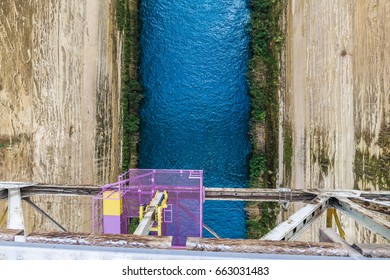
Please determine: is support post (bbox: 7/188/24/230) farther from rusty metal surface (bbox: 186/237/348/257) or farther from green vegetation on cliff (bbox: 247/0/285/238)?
green vegetation on cliff (bbox: 247/0/285/238)

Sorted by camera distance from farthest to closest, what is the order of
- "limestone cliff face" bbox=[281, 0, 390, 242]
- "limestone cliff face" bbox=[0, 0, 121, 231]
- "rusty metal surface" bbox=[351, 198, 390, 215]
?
"limestone cliff face" bbox=[0, 0, 121, 231] < "limestone cliff face" bbox=[281, 0, 390, 242] < "rusty metal surface" bbox=[351, 198, 390, 215]

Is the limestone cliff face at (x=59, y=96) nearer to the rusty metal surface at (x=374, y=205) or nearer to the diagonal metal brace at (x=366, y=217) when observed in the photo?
the diagonal metal brace at (x=366, y=217)

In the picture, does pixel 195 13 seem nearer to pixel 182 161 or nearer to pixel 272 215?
pixel 182 161

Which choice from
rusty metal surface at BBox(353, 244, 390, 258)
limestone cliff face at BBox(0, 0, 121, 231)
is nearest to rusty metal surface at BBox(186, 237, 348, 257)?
rusty metal surface at BBox(353, 244, 390, 258)

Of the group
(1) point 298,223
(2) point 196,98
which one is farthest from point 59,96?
(1) point 298,223

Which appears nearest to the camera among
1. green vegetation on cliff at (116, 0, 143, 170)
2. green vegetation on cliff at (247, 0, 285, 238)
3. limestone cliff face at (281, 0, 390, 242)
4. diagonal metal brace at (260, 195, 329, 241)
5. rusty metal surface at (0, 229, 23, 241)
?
rusty metal surface at (0, 229, 23, 241)

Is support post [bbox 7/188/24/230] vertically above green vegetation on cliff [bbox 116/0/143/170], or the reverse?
green vegetation on cliff [bbox 116/0/143/170]

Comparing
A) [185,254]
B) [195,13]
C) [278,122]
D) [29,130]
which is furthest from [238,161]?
[185,254]
